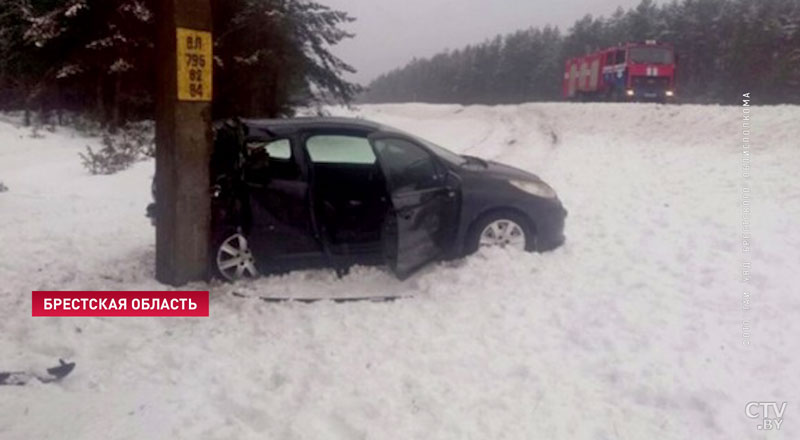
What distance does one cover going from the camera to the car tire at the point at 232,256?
6285mm

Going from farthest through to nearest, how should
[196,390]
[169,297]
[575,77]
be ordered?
[575,77] → [169,297] → [196,390]

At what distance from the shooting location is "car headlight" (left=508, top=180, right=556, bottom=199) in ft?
22.1

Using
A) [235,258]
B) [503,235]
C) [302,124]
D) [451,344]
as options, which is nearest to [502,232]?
[503,235]

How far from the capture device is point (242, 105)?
19547mm

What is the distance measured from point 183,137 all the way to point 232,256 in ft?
4.04

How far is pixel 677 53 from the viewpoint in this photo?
2641 centimetres

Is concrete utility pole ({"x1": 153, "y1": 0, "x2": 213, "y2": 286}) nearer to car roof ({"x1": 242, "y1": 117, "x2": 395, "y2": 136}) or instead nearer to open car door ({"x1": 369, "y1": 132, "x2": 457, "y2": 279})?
car roof ({"x1": 242, "y1": 117, "x2": 395, "y2": 136})

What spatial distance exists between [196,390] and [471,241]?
3232 millimetres

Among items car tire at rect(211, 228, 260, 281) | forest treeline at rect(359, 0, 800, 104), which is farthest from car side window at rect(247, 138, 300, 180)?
forest treeline at rect(359, 0, 800, 104)

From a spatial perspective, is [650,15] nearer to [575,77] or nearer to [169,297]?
[575,77]

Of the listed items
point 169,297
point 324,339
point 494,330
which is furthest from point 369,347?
point 169,297

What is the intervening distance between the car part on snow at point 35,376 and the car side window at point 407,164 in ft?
10.5
